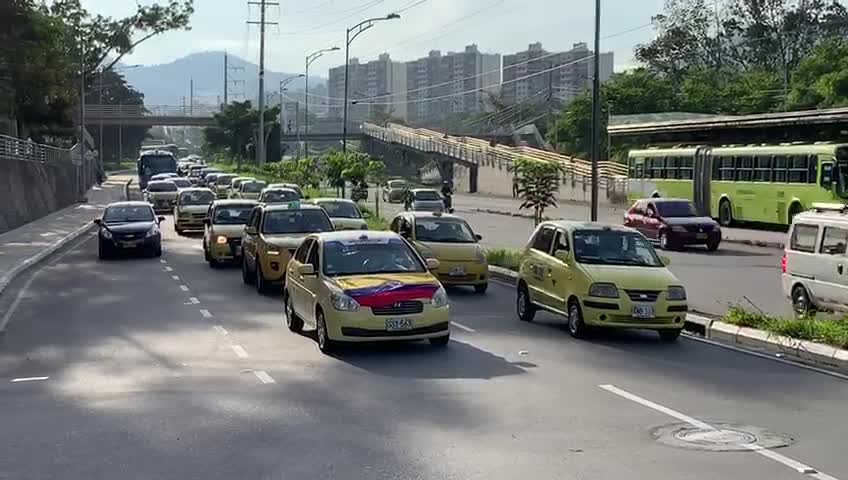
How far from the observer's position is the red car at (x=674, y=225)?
34.4m

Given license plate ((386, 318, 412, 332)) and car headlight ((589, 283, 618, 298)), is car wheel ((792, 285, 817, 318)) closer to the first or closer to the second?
car headlight ((589, 283, 618, 298))

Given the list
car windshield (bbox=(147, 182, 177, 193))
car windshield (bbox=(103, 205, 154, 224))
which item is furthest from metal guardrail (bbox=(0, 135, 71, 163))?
car windshield (bbox=(103, 205, 154, 224))

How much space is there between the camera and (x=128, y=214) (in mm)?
33156

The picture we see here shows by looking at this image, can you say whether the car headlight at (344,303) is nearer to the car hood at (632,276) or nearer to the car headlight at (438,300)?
the car headlight at (438,300)

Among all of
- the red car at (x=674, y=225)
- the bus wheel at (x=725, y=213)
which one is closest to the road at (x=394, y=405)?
the red car at (x=674, y=225)

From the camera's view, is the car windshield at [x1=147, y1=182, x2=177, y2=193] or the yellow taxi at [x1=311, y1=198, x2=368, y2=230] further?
the car windshield at [x1=147, y1=182, x2=177, y2=193]

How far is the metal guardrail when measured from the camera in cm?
4625

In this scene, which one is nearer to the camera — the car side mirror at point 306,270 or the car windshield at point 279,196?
the car side mirror at point 306,270

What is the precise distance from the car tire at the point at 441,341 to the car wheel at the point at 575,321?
1933 millimetres

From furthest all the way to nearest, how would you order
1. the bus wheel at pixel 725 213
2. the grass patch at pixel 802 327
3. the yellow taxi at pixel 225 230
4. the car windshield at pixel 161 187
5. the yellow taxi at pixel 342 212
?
the car windshield at pixel 161 187
the bus wheel at pixel 725 213
the yellow taxi at pixel 342 212
the yellow taxi at pixel 225 230
the grass patch at pixel 802 327

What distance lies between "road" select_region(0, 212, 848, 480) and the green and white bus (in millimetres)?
21145

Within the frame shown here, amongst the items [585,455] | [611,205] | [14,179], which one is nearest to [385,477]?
[585,455]

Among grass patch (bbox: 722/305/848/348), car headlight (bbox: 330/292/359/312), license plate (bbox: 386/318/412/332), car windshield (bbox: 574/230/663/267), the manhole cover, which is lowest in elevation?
the manhole cover

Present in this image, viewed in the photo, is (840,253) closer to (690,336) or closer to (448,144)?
(690,336)
